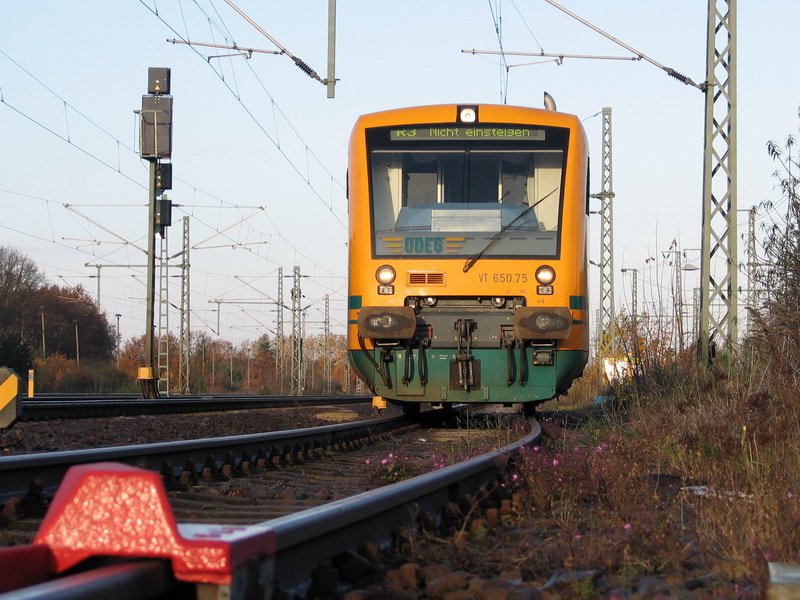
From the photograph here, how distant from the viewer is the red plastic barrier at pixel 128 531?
7.61 feet

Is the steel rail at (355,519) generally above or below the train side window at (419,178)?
below

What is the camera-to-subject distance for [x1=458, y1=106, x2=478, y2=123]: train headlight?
11.5m

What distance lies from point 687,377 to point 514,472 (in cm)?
566

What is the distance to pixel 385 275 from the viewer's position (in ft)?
35.9

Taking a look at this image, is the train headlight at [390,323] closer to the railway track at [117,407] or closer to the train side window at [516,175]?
the train side window at [516,175]

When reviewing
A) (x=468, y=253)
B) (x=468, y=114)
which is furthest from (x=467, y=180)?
(x=468, y=253)

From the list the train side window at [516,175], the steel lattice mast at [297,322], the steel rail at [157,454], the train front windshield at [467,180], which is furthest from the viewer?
the steel lattice mast at [297,322]

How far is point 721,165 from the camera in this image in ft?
48.6

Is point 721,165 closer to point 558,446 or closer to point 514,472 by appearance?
point 558,446

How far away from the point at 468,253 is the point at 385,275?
2.93ft

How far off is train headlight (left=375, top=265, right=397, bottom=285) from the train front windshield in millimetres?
356

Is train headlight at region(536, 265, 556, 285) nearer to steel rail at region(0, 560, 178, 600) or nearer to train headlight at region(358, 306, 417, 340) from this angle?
train headlight at region(358, 306, 417, 340)

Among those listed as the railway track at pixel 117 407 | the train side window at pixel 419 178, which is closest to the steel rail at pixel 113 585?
the train side window at pixel 419 178

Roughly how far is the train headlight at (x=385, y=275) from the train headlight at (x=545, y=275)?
148cm
